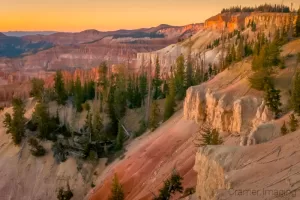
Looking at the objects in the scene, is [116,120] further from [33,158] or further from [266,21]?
[266,21]

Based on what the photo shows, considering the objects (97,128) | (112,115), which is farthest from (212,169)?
(112,115)

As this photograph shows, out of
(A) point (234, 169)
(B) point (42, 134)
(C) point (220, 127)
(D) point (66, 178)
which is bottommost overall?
(D) point (66, 178)

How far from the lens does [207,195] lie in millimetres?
24875

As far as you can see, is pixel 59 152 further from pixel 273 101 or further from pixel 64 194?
pixel 273 101

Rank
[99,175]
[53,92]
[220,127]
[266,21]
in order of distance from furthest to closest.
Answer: [266,21], [53,92], [99,175], [220,127]

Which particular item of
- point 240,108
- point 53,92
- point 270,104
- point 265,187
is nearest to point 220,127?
point 240,108

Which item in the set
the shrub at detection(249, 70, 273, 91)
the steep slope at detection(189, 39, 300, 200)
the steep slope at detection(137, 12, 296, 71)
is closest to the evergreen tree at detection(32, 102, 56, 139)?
the steep slope at detection(189, 39, 300, 200)

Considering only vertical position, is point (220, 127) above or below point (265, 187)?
below

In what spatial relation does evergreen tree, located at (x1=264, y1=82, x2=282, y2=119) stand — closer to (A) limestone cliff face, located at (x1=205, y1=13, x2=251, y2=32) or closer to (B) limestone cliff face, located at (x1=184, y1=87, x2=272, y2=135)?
(B) limestone cliff face, located at (x1=184, y1=87, x2=272, y2=135)

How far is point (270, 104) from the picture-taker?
3594cm

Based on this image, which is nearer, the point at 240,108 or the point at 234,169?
the point at 234,169

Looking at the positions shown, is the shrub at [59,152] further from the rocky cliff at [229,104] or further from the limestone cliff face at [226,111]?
the limestone cliff face at [226,111]

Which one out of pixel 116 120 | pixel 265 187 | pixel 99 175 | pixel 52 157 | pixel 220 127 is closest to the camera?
pixel 265 187

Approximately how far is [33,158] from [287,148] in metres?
41.5
